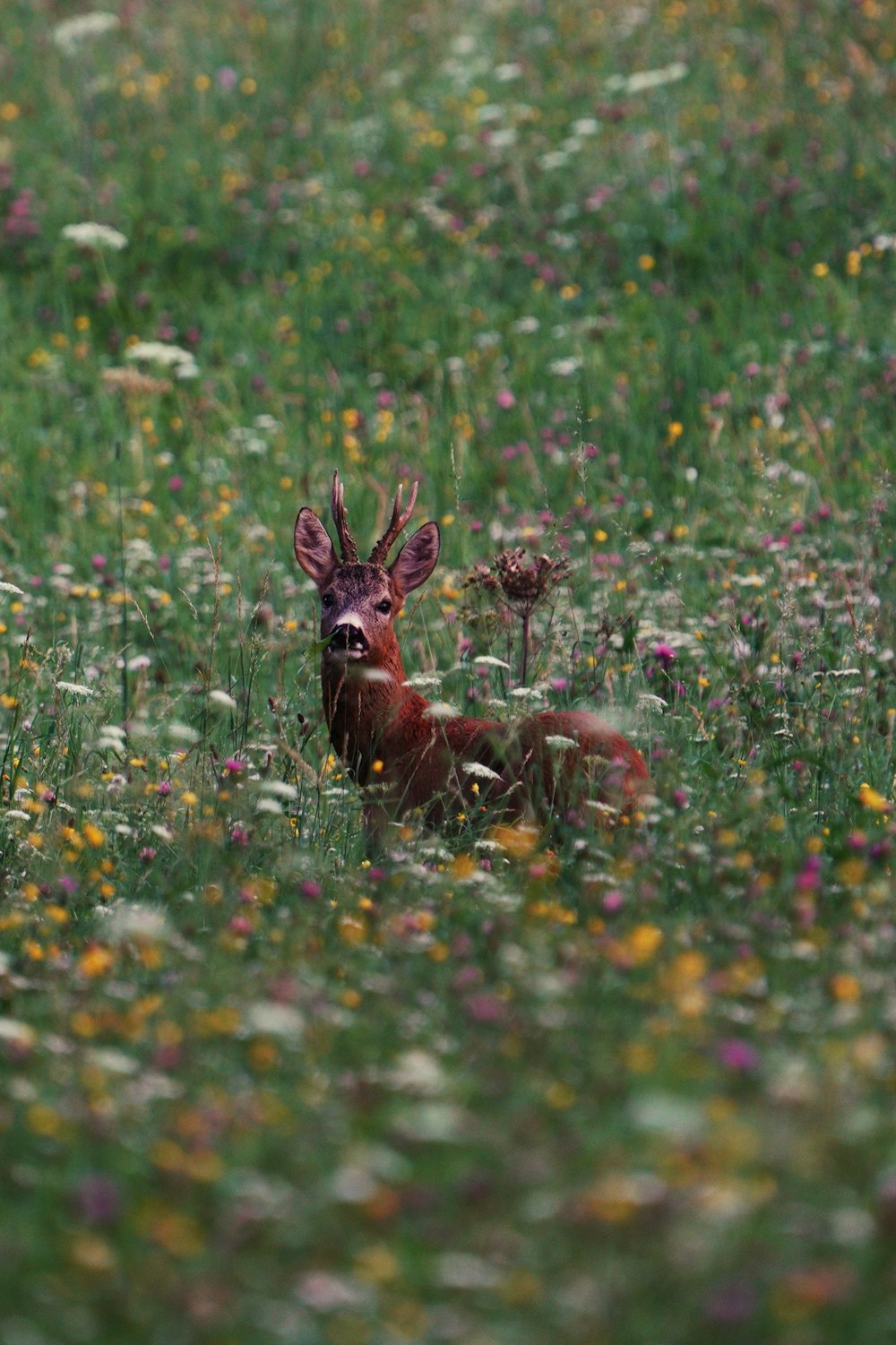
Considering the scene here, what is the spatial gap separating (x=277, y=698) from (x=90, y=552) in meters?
3.26

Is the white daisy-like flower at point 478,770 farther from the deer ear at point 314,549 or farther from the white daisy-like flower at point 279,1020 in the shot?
the white daisy-like flower at point 279,1020

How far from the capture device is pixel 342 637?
5.61 metres

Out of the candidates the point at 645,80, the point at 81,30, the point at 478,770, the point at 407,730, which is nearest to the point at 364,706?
the point at 407,730

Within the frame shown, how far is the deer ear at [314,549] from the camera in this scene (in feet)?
19.5

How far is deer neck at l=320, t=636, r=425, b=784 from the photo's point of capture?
573 centimetres

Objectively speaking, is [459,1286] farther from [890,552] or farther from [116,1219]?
[890,552]

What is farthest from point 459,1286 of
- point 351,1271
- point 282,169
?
point 282,169

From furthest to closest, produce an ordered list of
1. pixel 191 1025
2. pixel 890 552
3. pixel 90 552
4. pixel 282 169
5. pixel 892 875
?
pixel 282 169, pixel 90 552, pixel 890 552, pixel 892 875, pixel 191 1025

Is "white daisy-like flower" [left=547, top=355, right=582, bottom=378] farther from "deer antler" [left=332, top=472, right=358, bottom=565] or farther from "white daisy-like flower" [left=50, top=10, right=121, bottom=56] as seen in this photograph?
"white daisy-like flower" [left=50, top=10, right=121, bottom=56]

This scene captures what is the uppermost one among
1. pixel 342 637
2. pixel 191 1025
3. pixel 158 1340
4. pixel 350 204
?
pixel 350 204

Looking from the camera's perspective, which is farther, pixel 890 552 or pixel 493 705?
pixel 890 552

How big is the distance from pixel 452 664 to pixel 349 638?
60.8 inches

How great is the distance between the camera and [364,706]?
18.9ft

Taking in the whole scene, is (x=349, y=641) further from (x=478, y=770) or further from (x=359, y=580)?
(x=478, y=770)
